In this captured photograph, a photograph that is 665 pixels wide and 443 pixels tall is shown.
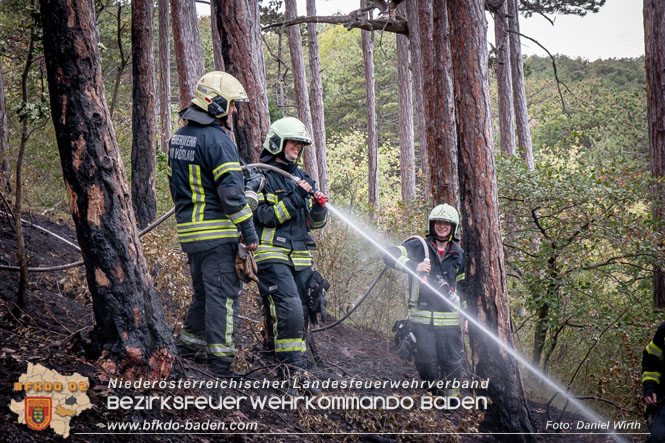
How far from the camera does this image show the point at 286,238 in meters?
5.16

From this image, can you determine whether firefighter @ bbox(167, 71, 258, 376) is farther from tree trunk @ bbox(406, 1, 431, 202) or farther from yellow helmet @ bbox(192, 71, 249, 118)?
tree trunk @ bbox(406, 1, 431, 202)

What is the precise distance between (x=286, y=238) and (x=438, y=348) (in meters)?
2.14

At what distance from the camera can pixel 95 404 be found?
3281 millimetres

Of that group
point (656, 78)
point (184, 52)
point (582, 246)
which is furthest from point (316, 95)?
point (582, 246)

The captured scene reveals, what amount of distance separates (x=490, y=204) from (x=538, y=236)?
9.75 feet

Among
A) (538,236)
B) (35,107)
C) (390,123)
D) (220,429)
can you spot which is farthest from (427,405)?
(390,123)

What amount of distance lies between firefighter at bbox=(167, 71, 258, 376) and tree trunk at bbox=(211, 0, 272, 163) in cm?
136

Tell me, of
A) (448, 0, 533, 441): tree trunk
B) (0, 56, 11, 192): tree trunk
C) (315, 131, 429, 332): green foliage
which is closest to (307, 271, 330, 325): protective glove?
(448, 0, 533, 441): tree trunk

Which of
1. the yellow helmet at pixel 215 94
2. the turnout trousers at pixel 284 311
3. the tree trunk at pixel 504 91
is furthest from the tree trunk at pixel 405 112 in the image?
the yellow helmet at pixel 215 94

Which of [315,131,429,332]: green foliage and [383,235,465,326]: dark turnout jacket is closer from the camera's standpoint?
[383,235,465,326]: dark turnout jacket

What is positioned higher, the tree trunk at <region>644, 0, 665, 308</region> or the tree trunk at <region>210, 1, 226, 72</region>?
the tree trunk at <region>210, 1, 226, 72</region>

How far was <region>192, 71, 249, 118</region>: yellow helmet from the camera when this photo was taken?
4.71 meters

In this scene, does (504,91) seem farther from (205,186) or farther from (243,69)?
(205,186)

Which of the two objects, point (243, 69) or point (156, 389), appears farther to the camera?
point (243, 69)
